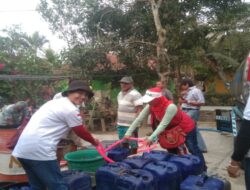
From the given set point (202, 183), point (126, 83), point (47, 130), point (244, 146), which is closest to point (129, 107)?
point (126, 83)

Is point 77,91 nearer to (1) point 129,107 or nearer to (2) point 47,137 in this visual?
(2) point 47,137

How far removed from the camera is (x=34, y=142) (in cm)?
309

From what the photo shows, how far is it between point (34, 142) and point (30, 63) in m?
8.44

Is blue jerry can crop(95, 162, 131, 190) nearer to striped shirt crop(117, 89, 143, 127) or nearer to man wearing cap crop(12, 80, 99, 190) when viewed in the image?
man wearing cap crop(12, 80, 99, 190)

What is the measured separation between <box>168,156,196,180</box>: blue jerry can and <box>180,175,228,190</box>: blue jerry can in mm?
209

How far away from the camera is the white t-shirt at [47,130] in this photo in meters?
3.10

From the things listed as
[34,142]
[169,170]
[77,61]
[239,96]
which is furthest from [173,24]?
[34,142]

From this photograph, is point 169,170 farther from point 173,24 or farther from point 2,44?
point 2,44

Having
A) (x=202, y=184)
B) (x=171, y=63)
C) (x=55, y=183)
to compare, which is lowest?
(x=202, y=184)

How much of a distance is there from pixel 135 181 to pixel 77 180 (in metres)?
0.70

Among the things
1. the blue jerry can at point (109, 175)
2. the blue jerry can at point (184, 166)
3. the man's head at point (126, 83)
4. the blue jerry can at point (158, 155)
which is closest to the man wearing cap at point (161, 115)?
the blue jerry can at point (158, 155)

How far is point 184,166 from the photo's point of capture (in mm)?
4051

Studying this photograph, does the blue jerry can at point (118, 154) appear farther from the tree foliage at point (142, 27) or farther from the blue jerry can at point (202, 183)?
the tree foliage at point (142, 27)

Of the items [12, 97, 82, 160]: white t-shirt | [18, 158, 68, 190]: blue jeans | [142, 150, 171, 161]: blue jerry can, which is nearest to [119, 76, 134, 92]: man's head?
[142, 150, 171, 161]: blue jerry can
